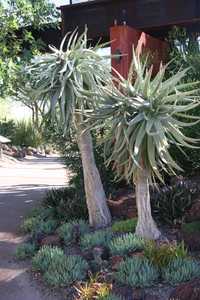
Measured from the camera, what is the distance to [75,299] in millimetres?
4883

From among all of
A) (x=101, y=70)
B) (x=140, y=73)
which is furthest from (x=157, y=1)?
(x=140, y=73)

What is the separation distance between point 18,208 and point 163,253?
471cm

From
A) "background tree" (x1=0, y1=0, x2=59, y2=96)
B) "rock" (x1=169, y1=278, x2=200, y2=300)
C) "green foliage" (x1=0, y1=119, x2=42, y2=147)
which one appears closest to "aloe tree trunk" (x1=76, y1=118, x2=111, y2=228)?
"background tree" (x1=0, y1=0, x2=59, y2=96)

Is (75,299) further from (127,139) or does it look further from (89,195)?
(89,195)

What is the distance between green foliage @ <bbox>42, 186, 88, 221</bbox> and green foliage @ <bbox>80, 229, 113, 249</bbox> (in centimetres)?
123

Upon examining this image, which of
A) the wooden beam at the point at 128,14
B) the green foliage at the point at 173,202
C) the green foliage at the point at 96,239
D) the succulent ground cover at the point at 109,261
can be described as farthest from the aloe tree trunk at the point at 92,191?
the wooden beam at the point at 128,14

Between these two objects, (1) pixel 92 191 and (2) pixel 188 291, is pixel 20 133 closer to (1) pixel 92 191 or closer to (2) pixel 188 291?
(1) pixel 92 191

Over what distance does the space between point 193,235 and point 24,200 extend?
524cm

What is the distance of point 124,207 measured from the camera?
285 inches

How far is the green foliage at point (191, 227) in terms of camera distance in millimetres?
5746

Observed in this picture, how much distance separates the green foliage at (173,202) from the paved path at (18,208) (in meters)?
1.96

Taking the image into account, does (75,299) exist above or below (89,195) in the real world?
below

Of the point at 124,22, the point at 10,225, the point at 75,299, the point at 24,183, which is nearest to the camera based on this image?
the point at 75,299

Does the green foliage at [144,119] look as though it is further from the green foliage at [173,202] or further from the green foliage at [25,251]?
the green foliage at [25,251]
